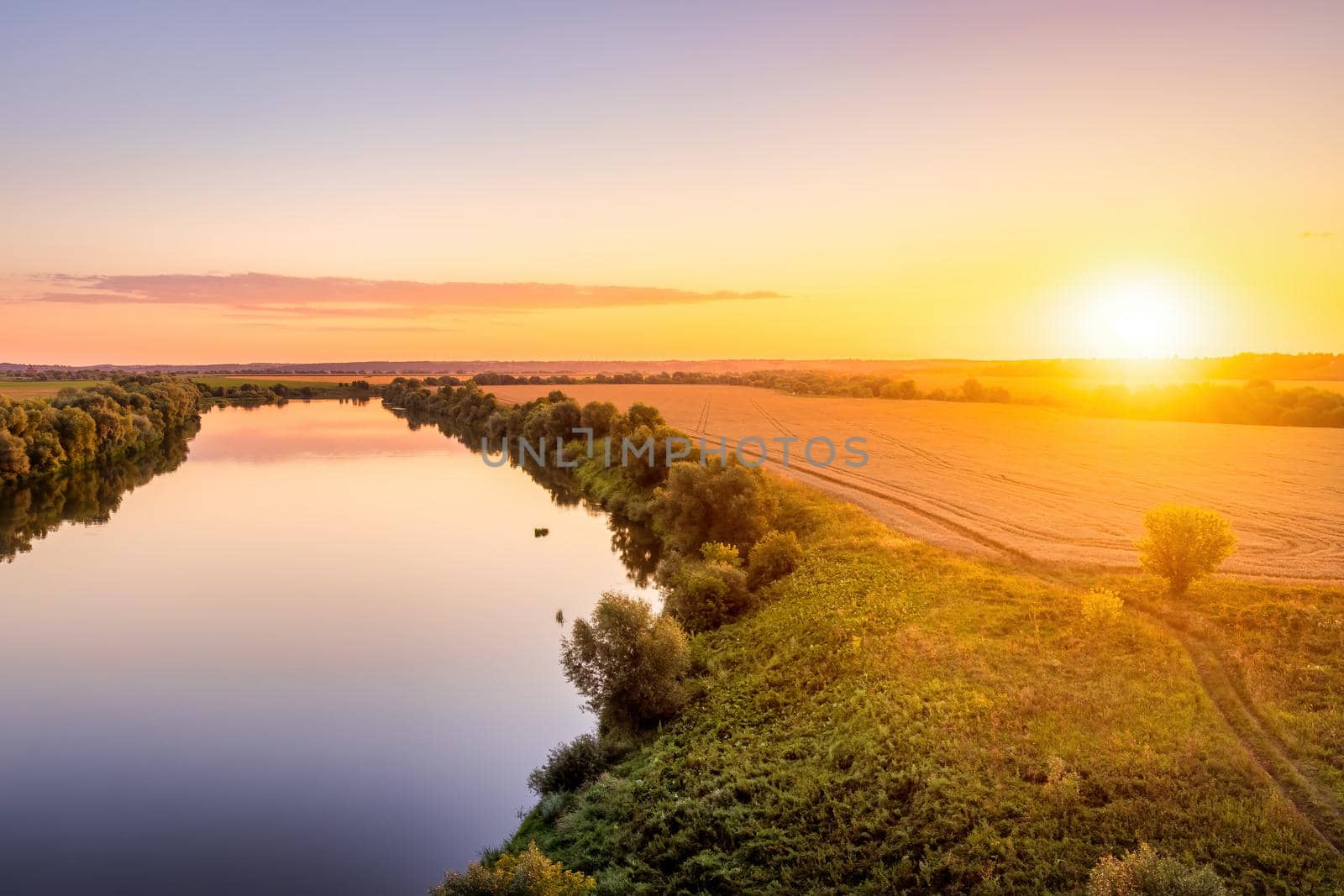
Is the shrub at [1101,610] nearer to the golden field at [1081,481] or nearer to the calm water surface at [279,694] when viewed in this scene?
the golden field at [1081,481]

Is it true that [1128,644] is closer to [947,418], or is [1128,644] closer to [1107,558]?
[1107,558]

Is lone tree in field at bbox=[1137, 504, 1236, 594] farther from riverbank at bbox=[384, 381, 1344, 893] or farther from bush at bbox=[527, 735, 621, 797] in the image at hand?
bush at bbox=[527, 735, 621, 797]

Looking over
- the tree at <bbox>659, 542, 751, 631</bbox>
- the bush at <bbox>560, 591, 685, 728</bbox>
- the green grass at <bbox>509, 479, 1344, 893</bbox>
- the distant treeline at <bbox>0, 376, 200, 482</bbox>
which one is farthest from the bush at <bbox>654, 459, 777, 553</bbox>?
the distant treeline at <bbox>0, 376, 200, 482</bbox>

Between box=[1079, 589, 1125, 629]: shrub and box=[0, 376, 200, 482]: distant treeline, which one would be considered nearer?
box=[1079, 589, 1125, 629]: shrub

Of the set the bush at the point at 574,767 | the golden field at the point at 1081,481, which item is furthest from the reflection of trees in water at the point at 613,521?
the bush at the point at 574,767

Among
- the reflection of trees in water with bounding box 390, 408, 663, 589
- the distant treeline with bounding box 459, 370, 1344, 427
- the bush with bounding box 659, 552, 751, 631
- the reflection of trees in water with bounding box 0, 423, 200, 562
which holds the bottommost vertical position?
the reflection of trees in water with bounding box 0, 423, 200, 562

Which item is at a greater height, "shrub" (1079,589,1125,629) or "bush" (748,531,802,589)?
"shrub" (1079,589,1125,629)
